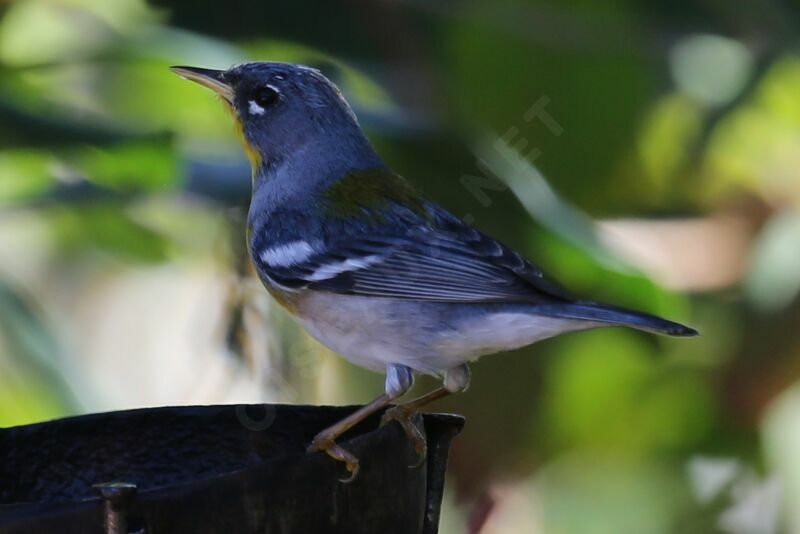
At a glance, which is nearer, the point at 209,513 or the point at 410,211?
the point at 209,513

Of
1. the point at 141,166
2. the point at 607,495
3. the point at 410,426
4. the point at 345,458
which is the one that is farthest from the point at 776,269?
the point at 345,458

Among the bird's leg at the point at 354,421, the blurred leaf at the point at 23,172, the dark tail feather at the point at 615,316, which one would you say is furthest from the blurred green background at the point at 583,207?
the dark tail feather at the point at 615,316

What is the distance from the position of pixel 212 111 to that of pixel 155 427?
5.61 feet

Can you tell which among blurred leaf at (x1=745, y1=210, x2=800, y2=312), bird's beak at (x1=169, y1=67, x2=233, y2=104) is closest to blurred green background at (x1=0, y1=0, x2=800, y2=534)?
blurred leaf at (x1=745, y1=210, x2=800, y2=312)

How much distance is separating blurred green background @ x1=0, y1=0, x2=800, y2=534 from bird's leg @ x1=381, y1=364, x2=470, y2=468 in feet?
3.04

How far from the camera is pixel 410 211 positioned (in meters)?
2.58

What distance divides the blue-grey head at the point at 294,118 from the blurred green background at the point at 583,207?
1.64ft

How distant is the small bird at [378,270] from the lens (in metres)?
2.29

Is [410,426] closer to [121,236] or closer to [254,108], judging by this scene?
[254,108]

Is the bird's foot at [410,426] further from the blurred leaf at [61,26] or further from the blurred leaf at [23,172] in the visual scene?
the blurred leaf at [61,26]

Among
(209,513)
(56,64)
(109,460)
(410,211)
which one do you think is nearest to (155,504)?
(209,513)

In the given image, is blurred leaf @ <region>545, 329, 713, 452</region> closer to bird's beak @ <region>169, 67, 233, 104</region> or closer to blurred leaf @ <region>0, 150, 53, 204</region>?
bird's beak @ <region>169, 67, 233, 104</region>

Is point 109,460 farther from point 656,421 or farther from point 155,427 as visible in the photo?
point 656,421

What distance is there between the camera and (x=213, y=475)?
1.98 metres
